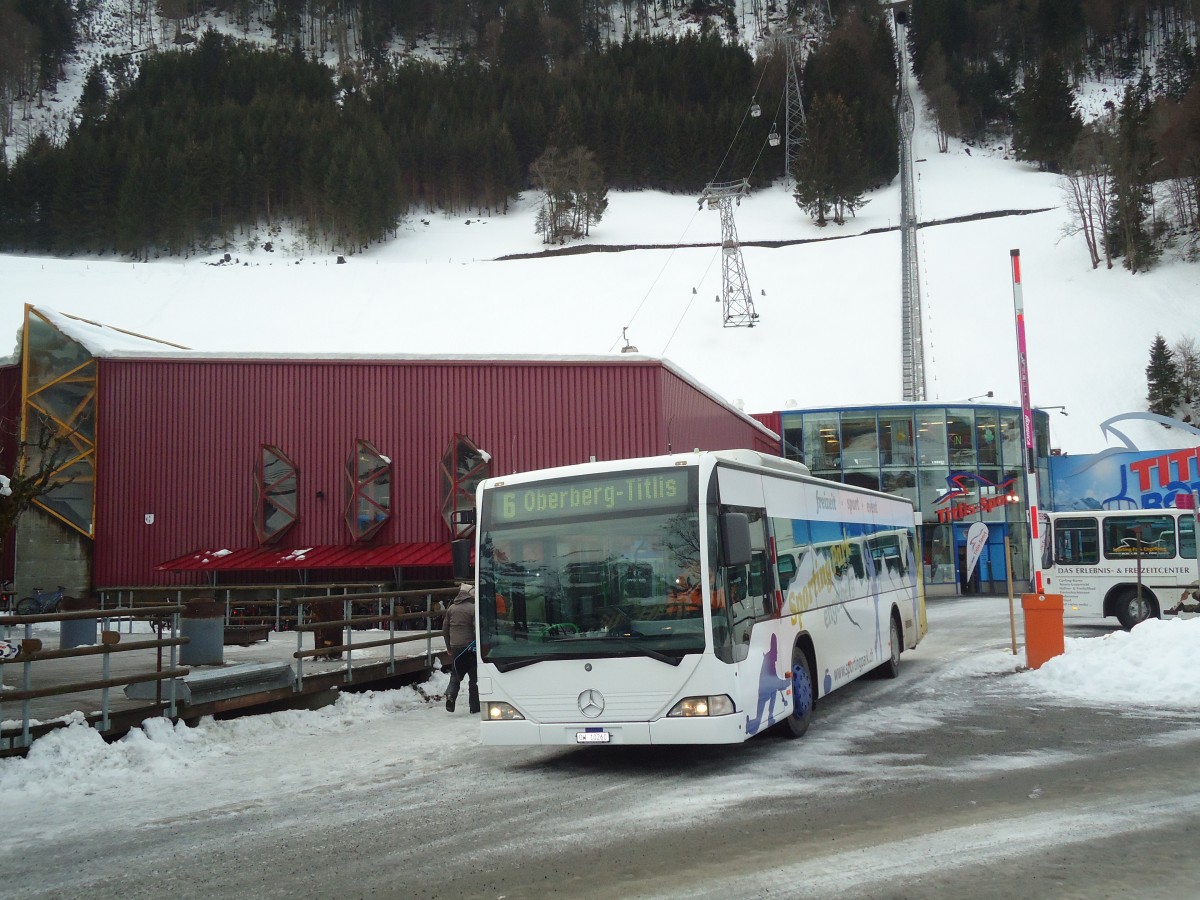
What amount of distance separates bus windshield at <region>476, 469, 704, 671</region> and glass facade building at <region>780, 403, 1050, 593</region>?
31589 mm

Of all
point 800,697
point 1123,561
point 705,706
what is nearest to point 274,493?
point 800,697

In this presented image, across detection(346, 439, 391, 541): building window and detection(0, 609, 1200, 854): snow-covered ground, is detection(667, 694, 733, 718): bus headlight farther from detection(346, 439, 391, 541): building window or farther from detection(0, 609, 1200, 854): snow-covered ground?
detection(346, 439, 391, 541): building window

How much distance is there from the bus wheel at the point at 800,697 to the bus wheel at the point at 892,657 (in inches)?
163

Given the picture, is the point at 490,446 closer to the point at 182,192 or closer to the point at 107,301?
the point at 107,301

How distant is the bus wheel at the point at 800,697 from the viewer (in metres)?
9.95

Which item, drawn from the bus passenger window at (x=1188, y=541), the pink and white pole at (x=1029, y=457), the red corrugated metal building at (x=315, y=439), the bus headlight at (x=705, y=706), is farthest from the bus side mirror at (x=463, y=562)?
the bus passenger window at (x=1188, y=541)

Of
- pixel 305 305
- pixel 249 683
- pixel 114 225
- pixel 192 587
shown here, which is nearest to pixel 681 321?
pixel 305 305

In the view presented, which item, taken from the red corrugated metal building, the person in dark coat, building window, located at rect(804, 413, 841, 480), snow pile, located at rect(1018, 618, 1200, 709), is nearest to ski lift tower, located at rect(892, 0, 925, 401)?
building window, located at rect(804, 413, 841, 480)

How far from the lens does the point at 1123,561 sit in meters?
20.6

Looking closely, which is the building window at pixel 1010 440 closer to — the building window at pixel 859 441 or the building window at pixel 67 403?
the building window at pixel 859 441

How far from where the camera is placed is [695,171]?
327 feet

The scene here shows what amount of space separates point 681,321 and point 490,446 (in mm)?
34990

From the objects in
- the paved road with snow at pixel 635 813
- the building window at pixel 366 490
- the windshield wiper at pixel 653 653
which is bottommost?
the paved road with snow at pixel 635 813

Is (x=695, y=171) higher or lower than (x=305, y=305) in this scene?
higher
